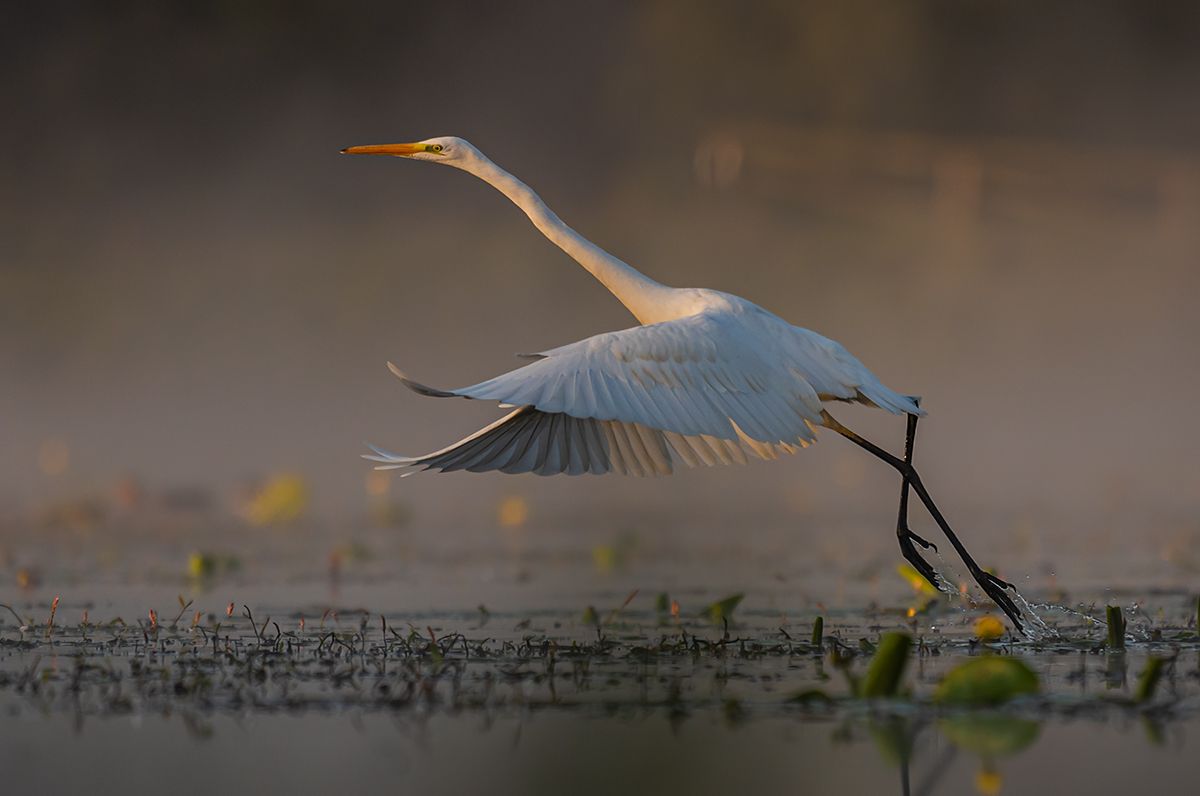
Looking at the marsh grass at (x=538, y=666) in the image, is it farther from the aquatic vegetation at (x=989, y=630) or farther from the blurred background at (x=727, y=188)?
the blurred background at (x=727, y=188)

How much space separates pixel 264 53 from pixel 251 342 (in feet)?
Answer: 8.51

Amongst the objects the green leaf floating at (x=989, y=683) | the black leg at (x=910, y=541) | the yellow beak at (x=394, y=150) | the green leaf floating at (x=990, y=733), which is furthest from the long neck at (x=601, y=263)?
the green leaf floating at (x=990, y=733)

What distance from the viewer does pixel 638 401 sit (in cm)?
475

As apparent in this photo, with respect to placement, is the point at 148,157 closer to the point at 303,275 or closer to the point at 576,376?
the point at 303,275

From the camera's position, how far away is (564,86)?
16812 millimetres

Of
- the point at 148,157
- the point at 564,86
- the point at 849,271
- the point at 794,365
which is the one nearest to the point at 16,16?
the point at 148,157

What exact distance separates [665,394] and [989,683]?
49.2 inches

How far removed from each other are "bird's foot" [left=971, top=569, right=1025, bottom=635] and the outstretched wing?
707 millimetres

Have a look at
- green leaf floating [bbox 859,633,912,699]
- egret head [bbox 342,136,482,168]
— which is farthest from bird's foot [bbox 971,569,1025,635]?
egret head [bbox 342,136,482,168]

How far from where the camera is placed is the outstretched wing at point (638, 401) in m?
4.64

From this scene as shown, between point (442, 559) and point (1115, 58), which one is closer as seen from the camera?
point (442, 559)

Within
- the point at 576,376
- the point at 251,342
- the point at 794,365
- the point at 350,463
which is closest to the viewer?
the point at 576,376

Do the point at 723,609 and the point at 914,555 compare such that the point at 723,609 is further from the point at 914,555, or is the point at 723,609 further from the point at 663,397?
the point at 663,397

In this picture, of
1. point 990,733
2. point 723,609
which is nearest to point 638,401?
point 723,609
